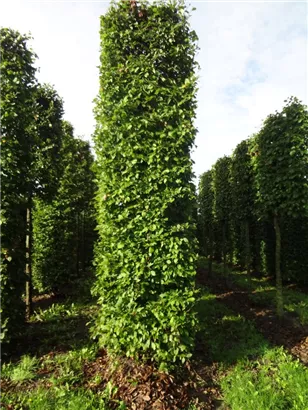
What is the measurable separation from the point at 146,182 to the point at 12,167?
3151 mm

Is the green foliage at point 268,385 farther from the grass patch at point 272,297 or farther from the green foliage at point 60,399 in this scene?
the grass patch at point 272,297

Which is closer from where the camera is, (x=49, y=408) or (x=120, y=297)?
(x=49, y=408)

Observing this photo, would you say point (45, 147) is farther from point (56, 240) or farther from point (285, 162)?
point (285, 162)

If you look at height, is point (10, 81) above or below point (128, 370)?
above

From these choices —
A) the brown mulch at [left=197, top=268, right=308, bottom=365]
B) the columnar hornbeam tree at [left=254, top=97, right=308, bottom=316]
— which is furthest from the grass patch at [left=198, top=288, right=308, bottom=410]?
the columnar hornbeam tree at [left=254, top=97, right=308, bottom=316]

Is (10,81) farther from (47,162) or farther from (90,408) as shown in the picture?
(90,408)

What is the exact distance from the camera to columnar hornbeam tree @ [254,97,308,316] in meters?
8.05

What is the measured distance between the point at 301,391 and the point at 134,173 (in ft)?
15.0

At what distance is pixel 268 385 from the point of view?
4.41 meters

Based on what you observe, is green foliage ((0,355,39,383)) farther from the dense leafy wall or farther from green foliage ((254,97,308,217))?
green foliage ((254,97,308,217))

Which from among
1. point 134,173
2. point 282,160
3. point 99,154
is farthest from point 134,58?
point 282,160

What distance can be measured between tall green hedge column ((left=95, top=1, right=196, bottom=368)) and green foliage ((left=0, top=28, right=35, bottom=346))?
1954 mm

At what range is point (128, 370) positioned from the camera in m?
4.66

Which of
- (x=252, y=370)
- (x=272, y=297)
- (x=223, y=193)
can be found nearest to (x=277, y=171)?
(x=272, y=297)
